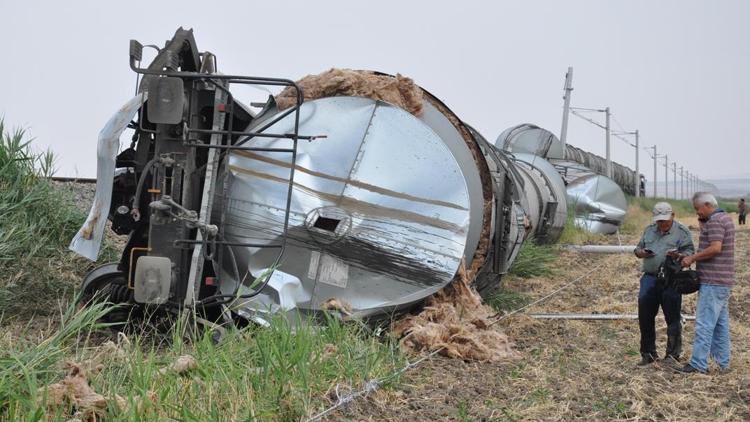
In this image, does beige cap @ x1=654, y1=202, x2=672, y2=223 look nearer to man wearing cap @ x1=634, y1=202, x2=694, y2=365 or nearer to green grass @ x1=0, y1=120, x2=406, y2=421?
man wearing cap @ x1=634, y1=202, x2=694, y2=365

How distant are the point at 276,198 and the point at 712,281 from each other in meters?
3.45

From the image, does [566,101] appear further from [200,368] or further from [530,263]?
[200,368]

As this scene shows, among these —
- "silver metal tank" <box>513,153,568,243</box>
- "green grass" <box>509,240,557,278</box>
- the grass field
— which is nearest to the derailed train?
the grass field

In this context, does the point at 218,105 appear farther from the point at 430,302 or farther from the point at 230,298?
the point at 430,302

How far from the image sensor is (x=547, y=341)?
713 cm

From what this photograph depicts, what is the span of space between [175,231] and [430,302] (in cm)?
205

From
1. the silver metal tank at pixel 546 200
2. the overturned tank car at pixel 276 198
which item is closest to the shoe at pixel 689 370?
the overturned tank car at pixel 276 198

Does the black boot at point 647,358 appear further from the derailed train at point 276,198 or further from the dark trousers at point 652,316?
the derailed train at point 276,198

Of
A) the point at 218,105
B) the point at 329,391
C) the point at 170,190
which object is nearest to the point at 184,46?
the point at 218,105

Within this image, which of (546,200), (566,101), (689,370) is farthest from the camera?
(566,101)

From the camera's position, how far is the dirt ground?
15.2ft

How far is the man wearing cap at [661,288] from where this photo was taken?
21.1 feet

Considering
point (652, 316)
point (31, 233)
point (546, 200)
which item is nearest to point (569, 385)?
point (652, 316)

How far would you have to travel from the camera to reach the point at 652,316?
6.54 metres
